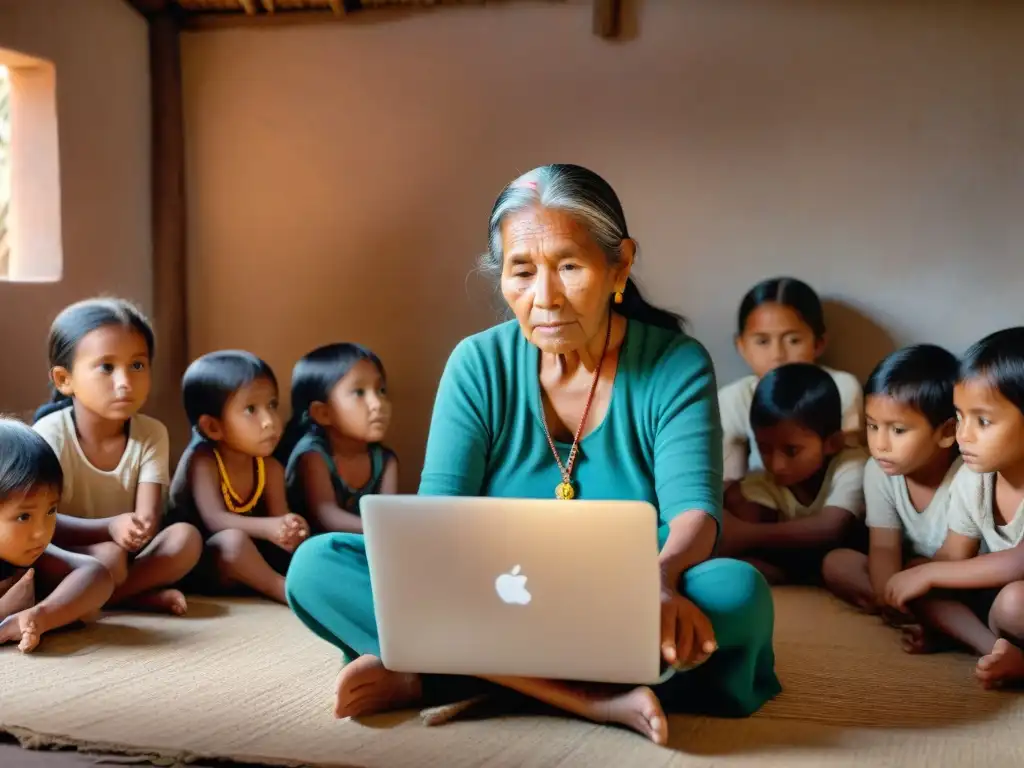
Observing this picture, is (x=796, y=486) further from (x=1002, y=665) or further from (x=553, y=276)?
(x=553, y=276)

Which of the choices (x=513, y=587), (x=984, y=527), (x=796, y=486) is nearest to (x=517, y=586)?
(x=513, y=587)

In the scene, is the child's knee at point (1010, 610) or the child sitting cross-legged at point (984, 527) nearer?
the child's knee at point (1010, 610)

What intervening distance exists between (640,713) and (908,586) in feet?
3.32

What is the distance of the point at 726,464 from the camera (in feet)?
12.3

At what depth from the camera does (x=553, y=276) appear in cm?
197

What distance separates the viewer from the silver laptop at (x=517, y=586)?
1590 millimetres

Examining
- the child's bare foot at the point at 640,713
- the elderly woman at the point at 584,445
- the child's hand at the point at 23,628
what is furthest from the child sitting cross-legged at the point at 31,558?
the child's bare foot at the point at 640,713

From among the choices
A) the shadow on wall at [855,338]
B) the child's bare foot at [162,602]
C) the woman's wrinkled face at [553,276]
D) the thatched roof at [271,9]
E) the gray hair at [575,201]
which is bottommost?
the child's bare foot at [162,602]

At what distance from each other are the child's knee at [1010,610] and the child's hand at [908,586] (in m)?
0.22

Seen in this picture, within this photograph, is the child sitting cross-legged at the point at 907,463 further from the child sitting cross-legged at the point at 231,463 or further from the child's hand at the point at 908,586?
the child sitting cross-legged at the point at 231,463

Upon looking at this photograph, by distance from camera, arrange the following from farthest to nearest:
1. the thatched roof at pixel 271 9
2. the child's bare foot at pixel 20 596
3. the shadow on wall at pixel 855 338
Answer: the thatched roof at pixel 271 9 < the shadow on wall at pixel 855 338 < the child's bare foot at pixel 20 596

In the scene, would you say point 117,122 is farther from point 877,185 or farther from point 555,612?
point 555,612

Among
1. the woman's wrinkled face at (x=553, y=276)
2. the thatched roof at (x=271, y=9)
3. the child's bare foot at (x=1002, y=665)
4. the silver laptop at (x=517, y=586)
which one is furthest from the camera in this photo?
the thatched roof at (x=271, y=9)

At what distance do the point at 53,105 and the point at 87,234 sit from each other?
46 cm
